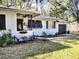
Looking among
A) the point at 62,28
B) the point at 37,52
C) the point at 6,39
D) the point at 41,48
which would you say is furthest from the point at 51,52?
the point at 62,28

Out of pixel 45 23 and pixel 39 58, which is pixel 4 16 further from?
pixel 45 23

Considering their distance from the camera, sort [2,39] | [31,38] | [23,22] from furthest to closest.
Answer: [23,22]
[31,38]
[2,39]

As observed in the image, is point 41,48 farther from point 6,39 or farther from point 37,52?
point 6,39

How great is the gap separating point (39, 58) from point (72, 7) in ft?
75.9

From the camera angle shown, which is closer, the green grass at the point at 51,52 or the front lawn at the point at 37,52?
the front lawn at the point at 37,52

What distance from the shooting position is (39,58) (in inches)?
441

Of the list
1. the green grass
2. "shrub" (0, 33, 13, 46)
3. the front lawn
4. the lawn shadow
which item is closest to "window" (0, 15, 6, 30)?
"shrub" (0, 33, 13, 46)

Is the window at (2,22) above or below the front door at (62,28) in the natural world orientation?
above

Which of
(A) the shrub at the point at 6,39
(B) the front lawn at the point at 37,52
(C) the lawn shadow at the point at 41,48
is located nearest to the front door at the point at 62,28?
(C) the lawn shadow at the point at 41,48

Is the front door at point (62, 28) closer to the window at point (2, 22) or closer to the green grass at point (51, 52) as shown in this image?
the window at point (2, 22)

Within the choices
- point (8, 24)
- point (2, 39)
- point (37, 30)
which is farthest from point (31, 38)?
point (37, 30)

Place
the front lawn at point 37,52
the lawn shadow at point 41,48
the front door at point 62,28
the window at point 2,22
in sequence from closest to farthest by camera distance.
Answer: the front lawn at point 37,52 → the lawn shadow at point 41,48 → the window at point 2,22 → the front door at point 62,28

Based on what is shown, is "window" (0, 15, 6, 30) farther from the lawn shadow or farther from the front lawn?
the lawn shadow

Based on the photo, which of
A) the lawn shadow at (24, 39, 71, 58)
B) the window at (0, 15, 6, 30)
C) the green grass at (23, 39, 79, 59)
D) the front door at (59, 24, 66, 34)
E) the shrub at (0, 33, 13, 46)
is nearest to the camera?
the green grass at (23, 39, 79, 59)
